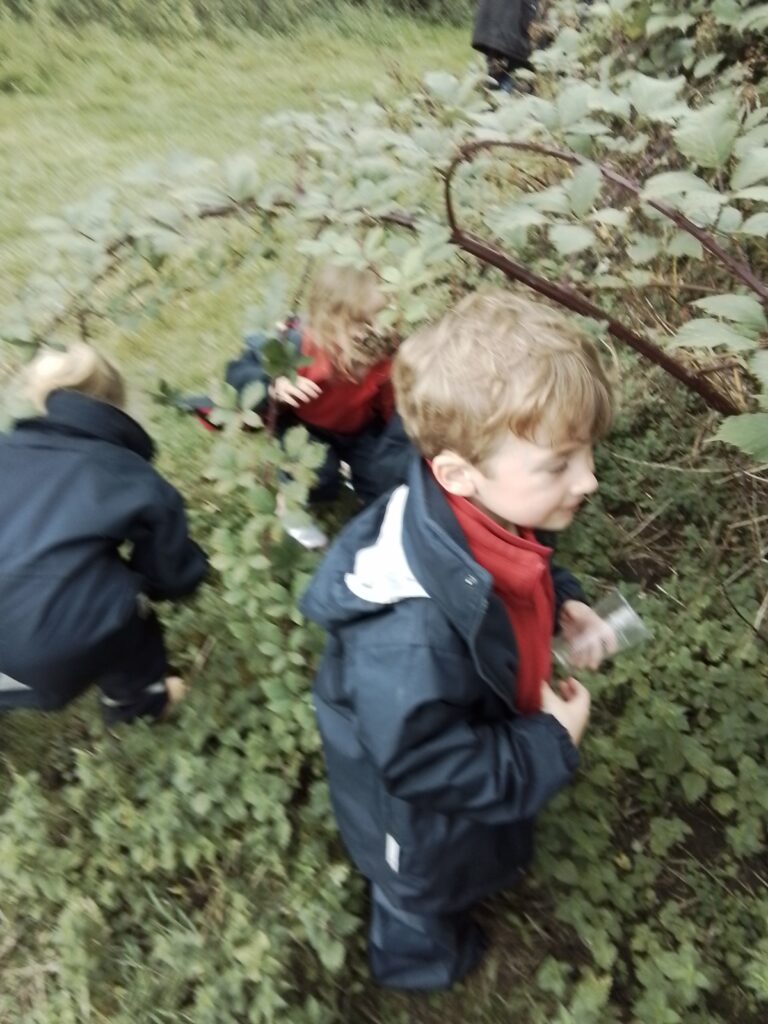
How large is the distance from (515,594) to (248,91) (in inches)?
258

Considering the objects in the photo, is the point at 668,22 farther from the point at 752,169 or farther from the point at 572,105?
the point at 752,169

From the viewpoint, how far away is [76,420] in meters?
2.04

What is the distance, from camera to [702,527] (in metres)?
3.10

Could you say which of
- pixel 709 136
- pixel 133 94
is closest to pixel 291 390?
pixel 709 136

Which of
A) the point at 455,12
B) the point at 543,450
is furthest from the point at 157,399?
the point at 455,12

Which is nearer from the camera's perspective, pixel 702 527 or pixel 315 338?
pixel 315 338

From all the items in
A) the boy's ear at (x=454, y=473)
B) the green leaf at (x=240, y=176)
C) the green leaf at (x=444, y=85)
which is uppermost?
the green leaf at (x=444, y=85)

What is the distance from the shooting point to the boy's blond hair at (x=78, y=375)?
195 cm

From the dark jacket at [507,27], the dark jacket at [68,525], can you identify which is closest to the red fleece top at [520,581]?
the dark jacket at [68,525]

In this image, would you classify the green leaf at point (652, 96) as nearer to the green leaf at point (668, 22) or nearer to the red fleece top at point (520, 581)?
the red fleece top at point (520, 581)

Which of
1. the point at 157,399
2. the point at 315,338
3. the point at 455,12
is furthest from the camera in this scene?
the point at 455,12

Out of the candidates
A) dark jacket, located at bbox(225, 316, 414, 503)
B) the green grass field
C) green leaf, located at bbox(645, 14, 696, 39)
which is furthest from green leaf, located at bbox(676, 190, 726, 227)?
the green grass field

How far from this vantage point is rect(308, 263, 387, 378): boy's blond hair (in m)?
2.50

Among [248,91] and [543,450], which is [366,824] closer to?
[543,450]
